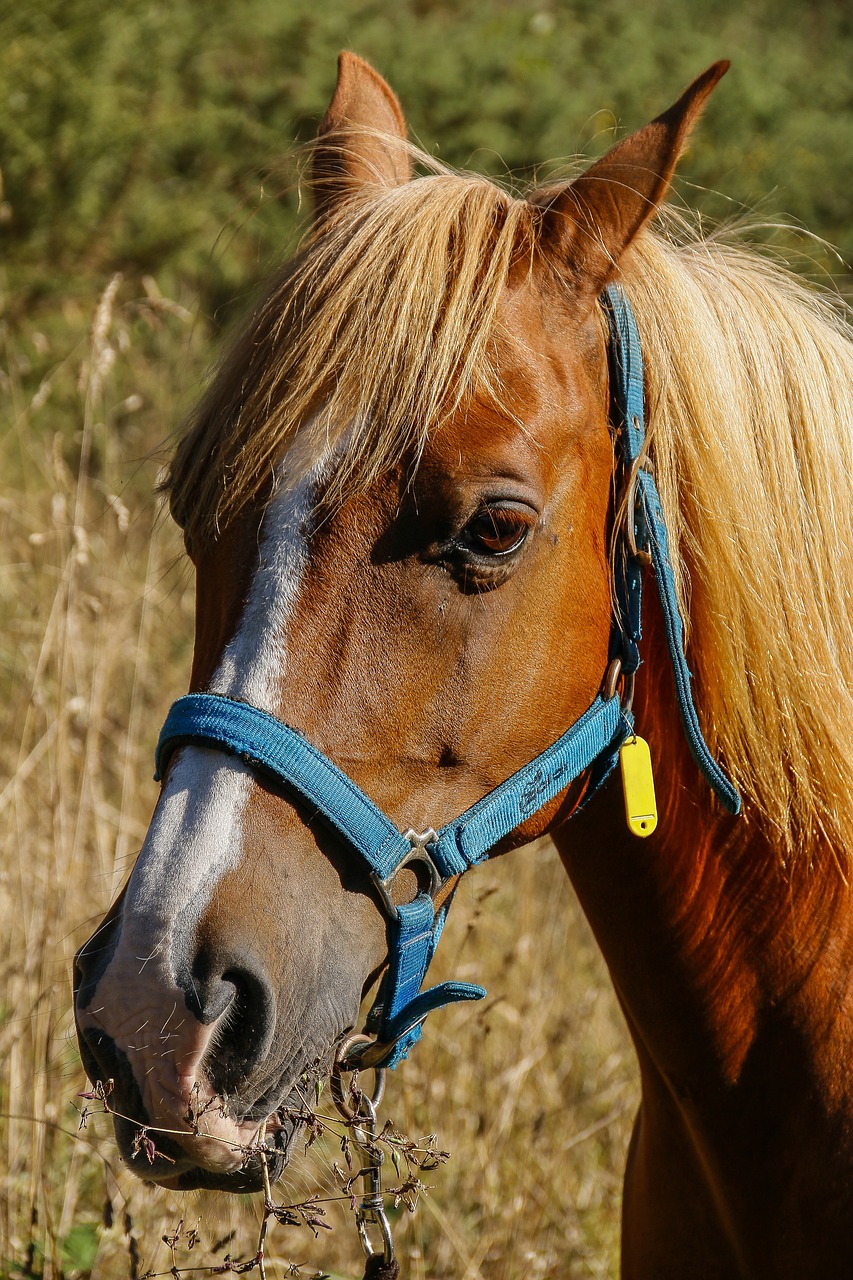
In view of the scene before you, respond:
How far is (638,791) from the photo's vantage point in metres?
1.70

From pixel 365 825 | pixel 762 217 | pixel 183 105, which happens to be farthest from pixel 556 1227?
pixel 183 105

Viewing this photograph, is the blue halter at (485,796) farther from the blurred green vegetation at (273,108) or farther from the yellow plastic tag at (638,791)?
the blurred green vegetation at (273,108)

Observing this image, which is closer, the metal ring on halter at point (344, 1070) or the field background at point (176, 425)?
the metal ring on halter at point (344, 1070)

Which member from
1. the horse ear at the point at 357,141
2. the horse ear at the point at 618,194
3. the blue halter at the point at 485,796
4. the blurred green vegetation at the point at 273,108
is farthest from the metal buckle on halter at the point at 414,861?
the blurred green vegetation at the point at 273,108

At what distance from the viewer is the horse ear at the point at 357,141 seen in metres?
1.97

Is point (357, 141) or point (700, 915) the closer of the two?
point (700, 915)

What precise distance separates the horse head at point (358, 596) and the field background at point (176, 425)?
32cm

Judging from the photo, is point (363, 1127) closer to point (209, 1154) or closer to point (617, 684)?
point (209, 1154)

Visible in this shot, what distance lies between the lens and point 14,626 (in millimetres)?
4418

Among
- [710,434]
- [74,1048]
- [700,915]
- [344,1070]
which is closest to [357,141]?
[710,434]

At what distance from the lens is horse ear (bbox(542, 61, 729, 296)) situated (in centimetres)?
161

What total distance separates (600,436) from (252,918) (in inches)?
33.7

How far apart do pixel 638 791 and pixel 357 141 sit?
4.14 ft

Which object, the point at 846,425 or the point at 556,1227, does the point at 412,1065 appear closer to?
the point at 556,1227
